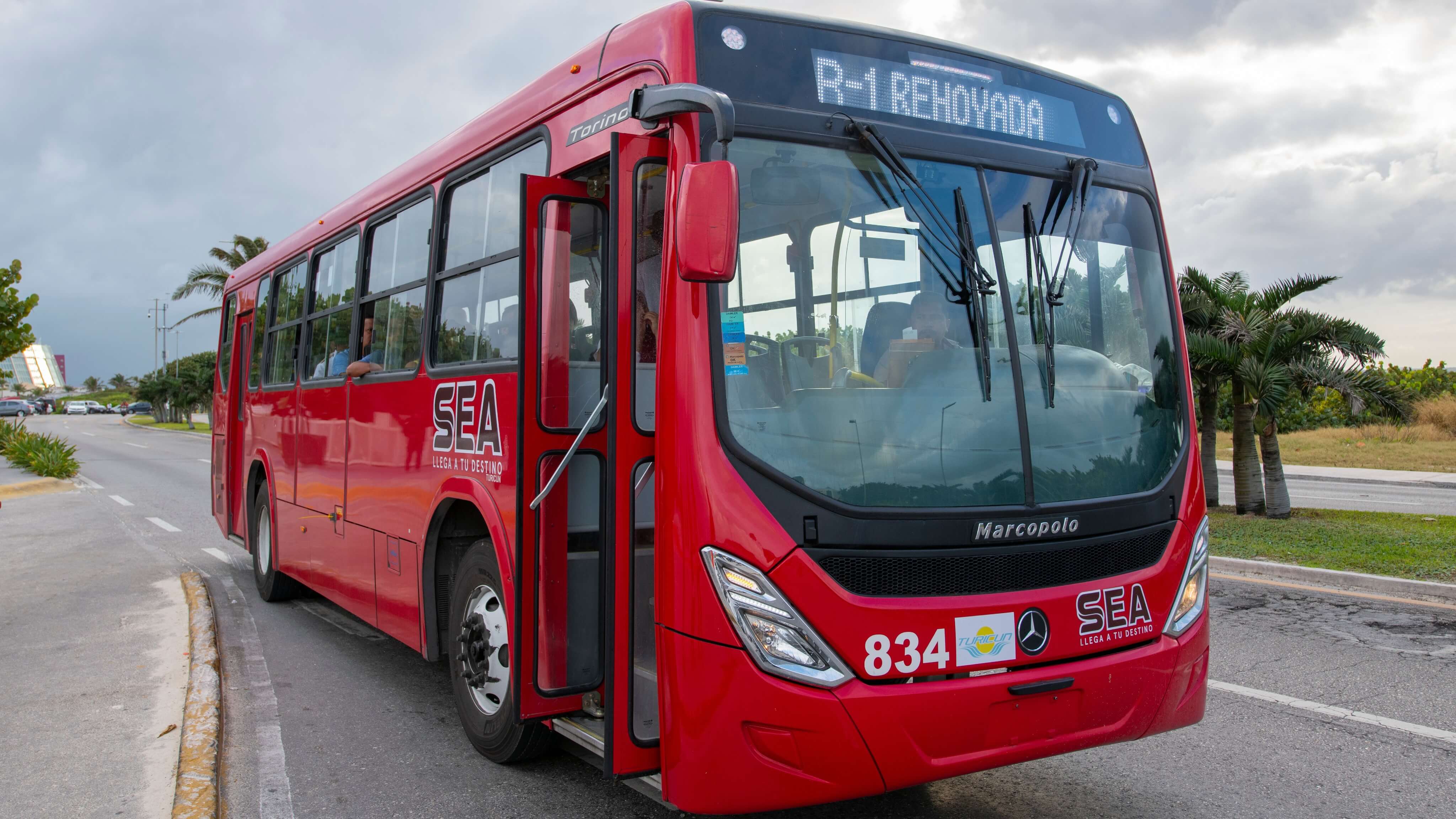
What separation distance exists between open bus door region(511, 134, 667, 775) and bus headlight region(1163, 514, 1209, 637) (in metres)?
1.87

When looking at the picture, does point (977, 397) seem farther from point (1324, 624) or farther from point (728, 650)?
point (1324, 624)

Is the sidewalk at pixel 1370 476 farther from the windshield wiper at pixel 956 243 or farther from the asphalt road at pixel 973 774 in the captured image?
the windshield wiper at pixel 956 243

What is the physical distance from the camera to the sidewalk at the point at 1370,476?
21328mm

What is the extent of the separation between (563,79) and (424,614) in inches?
105

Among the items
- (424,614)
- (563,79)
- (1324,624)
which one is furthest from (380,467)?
(1324,624)

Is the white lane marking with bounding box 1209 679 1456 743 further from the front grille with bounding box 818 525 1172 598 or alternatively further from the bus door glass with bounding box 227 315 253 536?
the bus door glass with bounding box 227 315 253 536

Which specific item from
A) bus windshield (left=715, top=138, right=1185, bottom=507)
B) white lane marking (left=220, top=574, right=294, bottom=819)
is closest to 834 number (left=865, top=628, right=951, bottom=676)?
bus windshield (left=715, top=138, right=1185, bottom=507)

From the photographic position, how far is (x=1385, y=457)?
26109 mm

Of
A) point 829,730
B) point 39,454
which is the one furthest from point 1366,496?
point 39,454

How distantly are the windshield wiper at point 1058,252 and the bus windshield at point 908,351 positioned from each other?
0.01 meters

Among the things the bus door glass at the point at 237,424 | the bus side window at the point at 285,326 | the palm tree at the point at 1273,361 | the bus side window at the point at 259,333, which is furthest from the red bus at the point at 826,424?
the palm tree at the point at 1273,361

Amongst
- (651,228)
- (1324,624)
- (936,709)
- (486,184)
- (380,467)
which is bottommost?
(1324,624)

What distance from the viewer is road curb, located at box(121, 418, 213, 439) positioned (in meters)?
48.0

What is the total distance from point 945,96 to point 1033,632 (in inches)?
76.4
